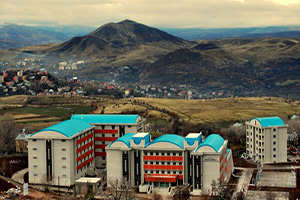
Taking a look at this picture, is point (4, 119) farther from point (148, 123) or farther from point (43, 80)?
point (43, 80)

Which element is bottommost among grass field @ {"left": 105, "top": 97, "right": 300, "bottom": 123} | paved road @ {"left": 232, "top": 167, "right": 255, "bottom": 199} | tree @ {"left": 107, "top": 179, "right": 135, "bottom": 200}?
paved road @ {"left": 232, "top": 167, "right": 255, "bottom": 199}

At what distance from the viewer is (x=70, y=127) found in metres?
57.8

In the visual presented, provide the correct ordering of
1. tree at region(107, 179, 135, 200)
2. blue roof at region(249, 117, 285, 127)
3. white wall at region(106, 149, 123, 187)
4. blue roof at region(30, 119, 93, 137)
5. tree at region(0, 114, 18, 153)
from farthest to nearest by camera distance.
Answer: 1. tree at region(0, 114, 18, 153)
2. blue roof at region(249, 117, 285, 127)
3. blue roof at region(30, 119, 93, 137)
4. white wall at region(106, 149, 123, 187)
5. tree at region(107, 179, 135, 200)

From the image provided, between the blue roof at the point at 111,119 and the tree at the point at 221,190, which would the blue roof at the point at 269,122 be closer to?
the blue roof at the point at 111,119

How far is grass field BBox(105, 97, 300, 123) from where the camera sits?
10735cm

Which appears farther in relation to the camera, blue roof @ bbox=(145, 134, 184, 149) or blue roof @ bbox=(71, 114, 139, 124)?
blue roof @ bbox=(71, 114, 139, 124)

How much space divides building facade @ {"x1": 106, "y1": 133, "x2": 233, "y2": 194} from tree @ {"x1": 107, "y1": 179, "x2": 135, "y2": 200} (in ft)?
2.01

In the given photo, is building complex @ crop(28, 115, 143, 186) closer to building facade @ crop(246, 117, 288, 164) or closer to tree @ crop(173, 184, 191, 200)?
tree @ crop(173, 184, 191, 200)

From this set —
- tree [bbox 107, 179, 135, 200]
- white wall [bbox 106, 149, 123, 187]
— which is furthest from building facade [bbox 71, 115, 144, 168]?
tree [bbox 107, 179, 135, 200]

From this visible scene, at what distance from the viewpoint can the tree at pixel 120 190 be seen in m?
49.1

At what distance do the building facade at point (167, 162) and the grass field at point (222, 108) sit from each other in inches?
1874

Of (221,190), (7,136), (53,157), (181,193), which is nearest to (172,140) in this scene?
(181,193)

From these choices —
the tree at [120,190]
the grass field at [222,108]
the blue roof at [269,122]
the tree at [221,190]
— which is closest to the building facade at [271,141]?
the blue roof at [269,122]

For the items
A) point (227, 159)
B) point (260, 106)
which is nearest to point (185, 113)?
point (260, 106)
